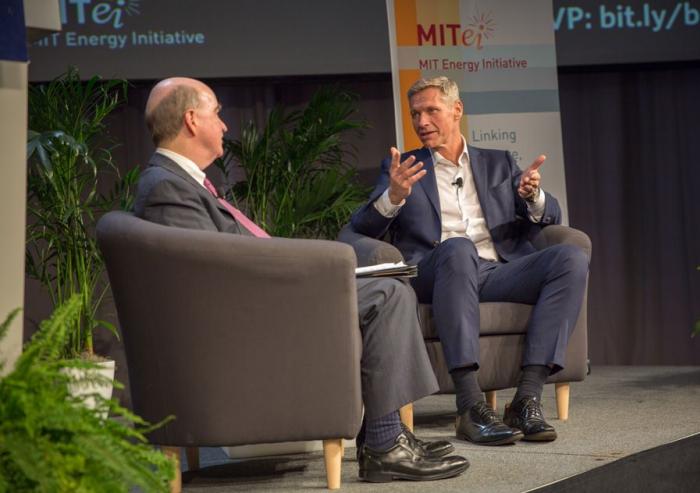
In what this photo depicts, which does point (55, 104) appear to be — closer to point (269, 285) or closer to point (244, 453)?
point (244, 453)

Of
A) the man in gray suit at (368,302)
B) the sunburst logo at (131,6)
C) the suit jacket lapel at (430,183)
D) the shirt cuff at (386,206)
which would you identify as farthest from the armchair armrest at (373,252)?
the sunburst logo at (131,6)

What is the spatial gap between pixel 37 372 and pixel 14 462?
14 centimetres

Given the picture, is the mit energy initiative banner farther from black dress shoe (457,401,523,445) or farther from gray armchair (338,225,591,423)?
black dress shoe (457,401,523,445)

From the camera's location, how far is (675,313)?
238 inches

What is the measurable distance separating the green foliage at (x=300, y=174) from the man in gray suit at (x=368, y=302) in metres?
1.83

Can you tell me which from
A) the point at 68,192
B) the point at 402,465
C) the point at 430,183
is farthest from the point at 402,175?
the point at 68,192

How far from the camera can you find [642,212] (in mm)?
6047

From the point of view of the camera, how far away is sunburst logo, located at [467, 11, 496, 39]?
16.5 feet

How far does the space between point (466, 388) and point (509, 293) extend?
422mm

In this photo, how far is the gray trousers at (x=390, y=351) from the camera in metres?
2.49

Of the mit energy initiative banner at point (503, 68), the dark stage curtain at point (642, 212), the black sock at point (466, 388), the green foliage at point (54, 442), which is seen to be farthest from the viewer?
the dark stage curtain at point (642, 212)

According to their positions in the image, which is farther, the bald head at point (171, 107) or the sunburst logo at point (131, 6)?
the sunburst logo at point (131, 6)

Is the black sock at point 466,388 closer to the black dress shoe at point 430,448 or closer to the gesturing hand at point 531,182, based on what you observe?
the black dress shoe at point 430,448

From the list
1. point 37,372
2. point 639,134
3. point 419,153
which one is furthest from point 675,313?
point 37,372
